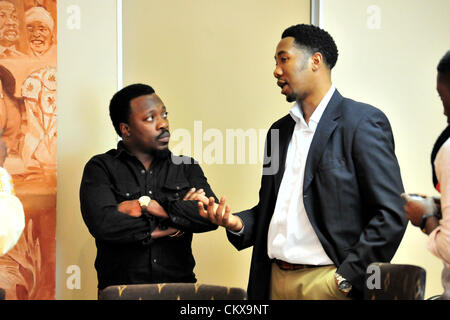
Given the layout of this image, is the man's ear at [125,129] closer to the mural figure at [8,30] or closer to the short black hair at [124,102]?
the short black hair at [124,102]

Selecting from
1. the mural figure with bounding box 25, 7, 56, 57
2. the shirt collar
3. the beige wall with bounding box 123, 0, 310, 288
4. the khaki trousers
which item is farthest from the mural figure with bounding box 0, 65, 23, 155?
the khaki trousers

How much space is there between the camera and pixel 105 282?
9.89ft

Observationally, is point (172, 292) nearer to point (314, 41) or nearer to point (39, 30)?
point (314, 41)

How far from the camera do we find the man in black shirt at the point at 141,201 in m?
2.93

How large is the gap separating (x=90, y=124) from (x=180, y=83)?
2.05ft

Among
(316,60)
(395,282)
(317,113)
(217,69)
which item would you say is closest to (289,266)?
(395,282)

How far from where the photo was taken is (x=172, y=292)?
7.10 feet

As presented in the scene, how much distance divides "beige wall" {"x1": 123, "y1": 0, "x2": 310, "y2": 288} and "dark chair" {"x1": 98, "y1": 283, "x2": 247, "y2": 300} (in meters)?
1.59

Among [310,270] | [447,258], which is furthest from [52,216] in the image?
[447,258]

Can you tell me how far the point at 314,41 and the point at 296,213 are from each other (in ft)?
2.74

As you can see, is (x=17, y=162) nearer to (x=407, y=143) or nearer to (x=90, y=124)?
(x=90, y=124)

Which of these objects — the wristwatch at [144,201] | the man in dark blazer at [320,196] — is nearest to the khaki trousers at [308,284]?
A: the man in dark blazer at [320,196]

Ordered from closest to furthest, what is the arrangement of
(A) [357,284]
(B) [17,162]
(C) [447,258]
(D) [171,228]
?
(C) [447,258], (A) [357,284], (D) [171,228], (B) [17,162]

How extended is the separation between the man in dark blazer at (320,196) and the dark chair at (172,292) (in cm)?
54
